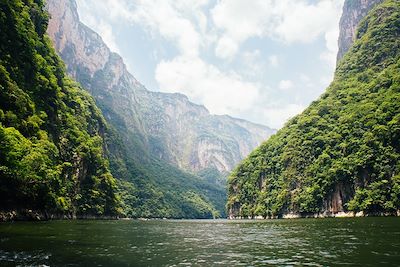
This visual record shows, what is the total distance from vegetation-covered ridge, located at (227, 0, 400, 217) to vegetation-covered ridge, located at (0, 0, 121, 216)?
73.5 m

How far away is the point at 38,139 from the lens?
7319 cm

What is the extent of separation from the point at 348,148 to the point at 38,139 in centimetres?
9701

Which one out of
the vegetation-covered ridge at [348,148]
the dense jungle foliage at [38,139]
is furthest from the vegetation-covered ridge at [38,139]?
the vegetation-covered ridge at [348,148]

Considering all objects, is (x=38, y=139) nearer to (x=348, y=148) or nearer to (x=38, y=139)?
(x=38, y=139)

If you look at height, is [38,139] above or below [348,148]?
below

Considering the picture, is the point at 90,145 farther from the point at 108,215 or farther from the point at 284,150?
the point at 284,150

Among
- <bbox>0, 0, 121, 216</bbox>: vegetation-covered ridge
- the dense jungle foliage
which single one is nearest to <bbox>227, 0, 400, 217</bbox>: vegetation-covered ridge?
the dense jungle foliage

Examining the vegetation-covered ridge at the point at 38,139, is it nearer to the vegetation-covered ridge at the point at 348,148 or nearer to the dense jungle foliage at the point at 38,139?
the dense jungle foliage at the point at 38,139

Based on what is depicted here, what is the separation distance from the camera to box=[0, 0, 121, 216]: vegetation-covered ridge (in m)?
54.2

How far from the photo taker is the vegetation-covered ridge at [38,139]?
5425cm

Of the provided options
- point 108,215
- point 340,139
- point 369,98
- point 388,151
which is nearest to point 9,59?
point 108,215

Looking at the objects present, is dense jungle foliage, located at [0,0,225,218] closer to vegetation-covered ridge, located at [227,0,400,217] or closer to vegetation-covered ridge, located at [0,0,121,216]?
vegetation-covered ridge, located at [0,0,121,216]

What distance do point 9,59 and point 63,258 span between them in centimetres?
6175

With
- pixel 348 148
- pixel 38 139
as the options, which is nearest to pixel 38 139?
pixel 38 139
